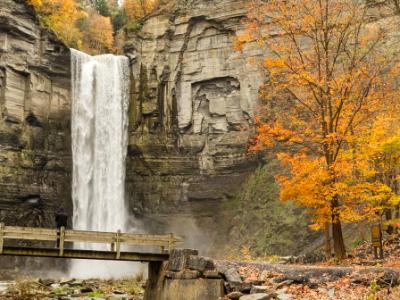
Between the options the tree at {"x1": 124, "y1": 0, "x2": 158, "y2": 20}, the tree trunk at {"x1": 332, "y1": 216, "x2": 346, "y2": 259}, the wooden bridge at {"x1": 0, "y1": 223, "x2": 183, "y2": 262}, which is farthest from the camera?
the tree at {"x1": 124, "y1": 0, "x2": 158, "y2": 20}

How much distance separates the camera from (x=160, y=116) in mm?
43906

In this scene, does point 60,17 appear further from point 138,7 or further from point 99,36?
point 138,7

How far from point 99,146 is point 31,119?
5.59 meters

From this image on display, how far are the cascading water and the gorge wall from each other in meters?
0.82

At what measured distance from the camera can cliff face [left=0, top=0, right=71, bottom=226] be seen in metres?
38.1

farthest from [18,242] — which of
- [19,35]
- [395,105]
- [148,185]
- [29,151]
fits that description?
[395,105]

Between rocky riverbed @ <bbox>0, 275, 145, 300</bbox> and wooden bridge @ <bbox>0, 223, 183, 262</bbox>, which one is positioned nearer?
wooden bridge @ <bbox>0, 223, 183, 262</bbox>

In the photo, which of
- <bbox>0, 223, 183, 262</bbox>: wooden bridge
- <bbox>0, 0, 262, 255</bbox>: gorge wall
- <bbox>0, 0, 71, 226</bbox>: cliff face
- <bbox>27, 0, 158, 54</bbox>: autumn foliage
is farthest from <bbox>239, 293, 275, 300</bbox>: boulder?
<bbox>27, 0, 158, 54</bbox>: autumn foliage

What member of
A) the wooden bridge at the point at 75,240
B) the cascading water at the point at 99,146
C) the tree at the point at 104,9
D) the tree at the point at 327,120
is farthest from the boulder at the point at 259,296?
the tree at the point at 104,9

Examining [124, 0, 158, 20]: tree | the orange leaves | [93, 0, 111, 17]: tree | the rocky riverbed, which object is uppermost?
[93, 0, 111, 17]: tree

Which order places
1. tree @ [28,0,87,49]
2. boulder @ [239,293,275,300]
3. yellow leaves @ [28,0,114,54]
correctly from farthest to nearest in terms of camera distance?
yellow leaves @ [28,0,114,54] → tree @ [28,0,87,49] → boulder @ [239,293,275,300]

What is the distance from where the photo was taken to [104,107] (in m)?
42.9

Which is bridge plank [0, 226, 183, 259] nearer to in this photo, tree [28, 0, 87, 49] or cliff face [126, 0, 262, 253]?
cliff face [126, 0, 262, 253]

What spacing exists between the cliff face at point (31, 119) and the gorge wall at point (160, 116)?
8cm
